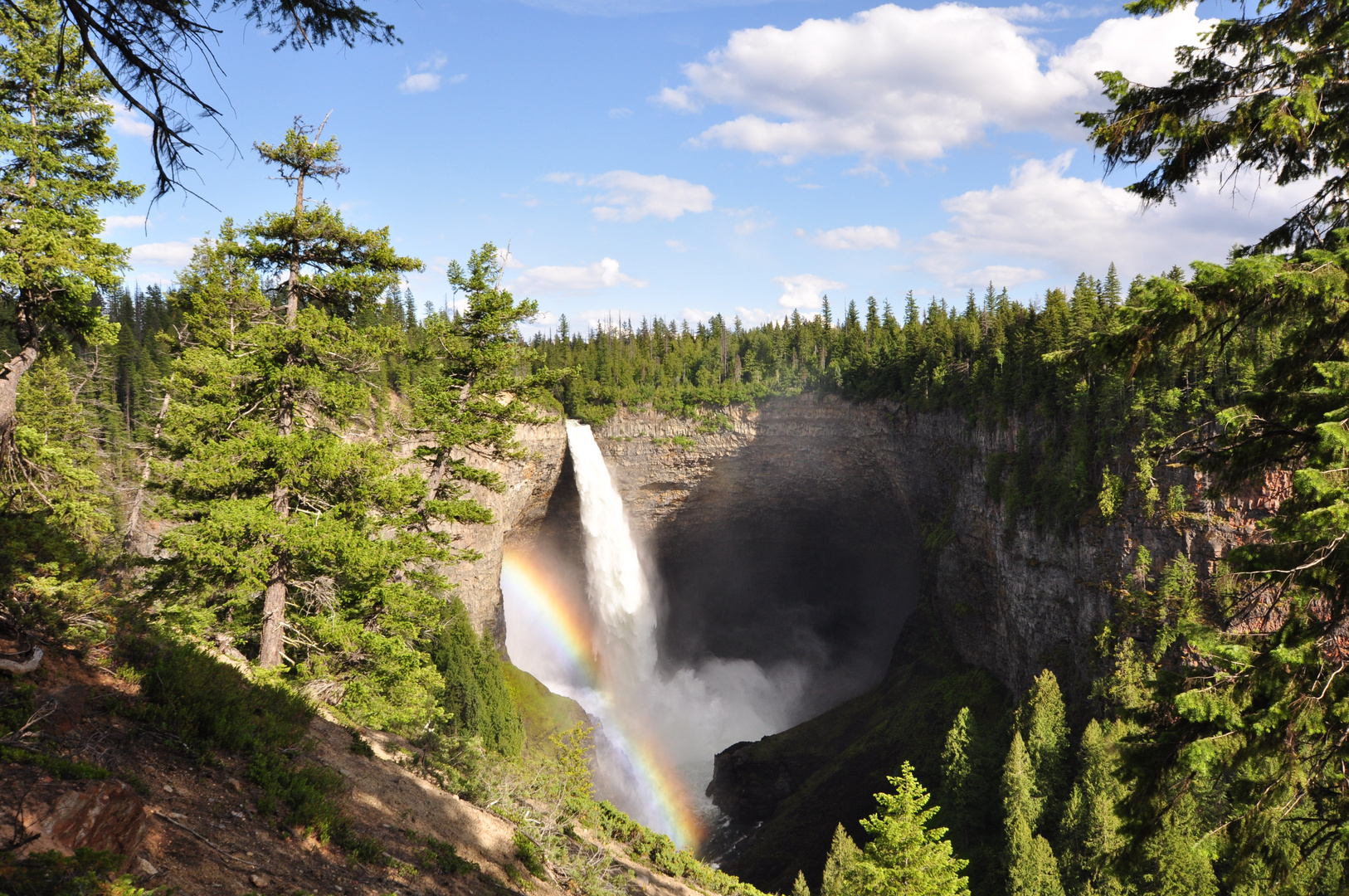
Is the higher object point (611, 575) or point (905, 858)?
point (905, 858)

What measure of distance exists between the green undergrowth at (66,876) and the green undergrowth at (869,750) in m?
34.7

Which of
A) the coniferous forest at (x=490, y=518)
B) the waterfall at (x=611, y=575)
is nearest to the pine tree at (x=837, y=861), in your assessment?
the coniferous forest at (x=490, y=518)

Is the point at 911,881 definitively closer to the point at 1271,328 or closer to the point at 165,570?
the point at 1271,328

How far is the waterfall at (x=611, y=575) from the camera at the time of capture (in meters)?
56.3

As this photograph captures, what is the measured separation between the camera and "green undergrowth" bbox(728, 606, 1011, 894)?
36812mm

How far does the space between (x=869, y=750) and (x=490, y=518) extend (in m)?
35.2

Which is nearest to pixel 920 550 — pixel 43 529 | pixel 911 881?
pixel 911 881

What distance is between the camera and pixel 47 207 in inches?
419

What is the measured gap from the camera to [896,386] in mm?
52375

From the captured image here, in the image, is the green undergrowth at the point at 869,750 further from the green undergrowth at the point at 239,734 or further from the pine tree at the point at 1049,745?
the green undergrowth at the point at 239,734

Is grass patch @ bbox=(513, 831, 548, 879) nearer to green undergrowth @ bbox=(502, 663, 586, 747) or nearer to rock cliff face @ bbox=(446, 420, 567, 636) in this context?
rock cliff face @ bbox=(446, 420, 567, 636)

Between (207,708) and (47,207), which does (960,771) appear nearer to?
(207,708)

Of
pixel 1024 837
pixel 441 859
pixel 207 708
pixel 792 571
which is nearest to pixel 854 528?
pixel 792 571

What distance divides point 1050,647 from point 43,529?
3967 centimetres
